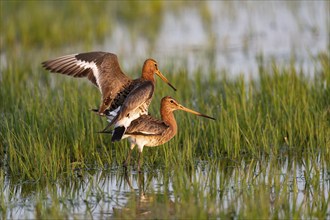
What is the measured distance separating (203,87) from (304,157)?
2.88 metres

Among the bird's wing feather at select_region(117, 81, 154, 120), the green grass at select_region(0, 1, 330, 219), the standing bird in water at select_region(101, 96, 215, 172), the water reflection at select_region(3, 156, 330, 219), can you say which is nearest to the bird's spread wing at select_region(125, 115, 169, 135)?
the standing bird in water at select_region(101, 96, 215, 172)

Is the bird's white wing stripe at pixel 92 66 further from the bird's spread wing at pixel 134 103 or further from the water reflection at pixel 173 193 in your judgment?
the water reflection at pixel 173 193

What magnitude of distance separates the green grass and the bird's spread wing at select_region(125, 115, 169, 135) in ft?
0.82

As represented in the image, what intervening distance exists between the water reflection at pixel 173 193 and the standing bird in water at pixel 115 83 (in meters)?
0.53

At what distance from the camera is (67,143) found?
788 centimetres

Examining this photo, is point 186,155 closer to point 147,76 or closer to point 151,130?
point 151,130

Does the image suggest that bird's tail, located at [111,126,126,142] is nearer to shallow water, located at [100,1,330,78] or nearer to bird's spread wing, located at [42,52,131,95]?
bird's spread wing, located at [42,52,131,95]

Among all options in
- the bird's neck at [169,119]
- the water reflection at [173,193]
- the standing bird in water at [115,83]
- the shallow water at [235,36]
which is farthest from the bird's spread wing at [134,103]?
the shallow water at [235,36]

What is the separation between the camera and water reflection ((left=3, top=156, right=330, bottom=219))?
19.4ft

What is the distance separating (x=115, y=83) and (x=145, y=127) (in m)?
0.68

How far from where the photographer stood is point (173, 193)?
6473mm

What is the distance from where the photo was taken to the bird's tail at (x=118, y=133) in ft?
22.9

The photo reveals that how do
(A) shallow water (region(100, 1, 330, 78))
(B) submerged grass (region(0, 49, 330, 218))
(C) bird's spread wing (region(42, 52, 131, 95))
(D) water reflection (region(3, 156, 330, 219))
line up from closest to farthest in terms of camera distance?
(D) water reflection (region(3, 156, 330, 219)) < (B) submerged grass (region(0, 49, 330, 218)) < (C) bird's spread wing (region(42, 52, 131, 95)) < (A) shallow water (region(100, 1, 330, 78))

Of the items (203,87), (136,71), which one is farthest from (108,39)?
(203,87)
